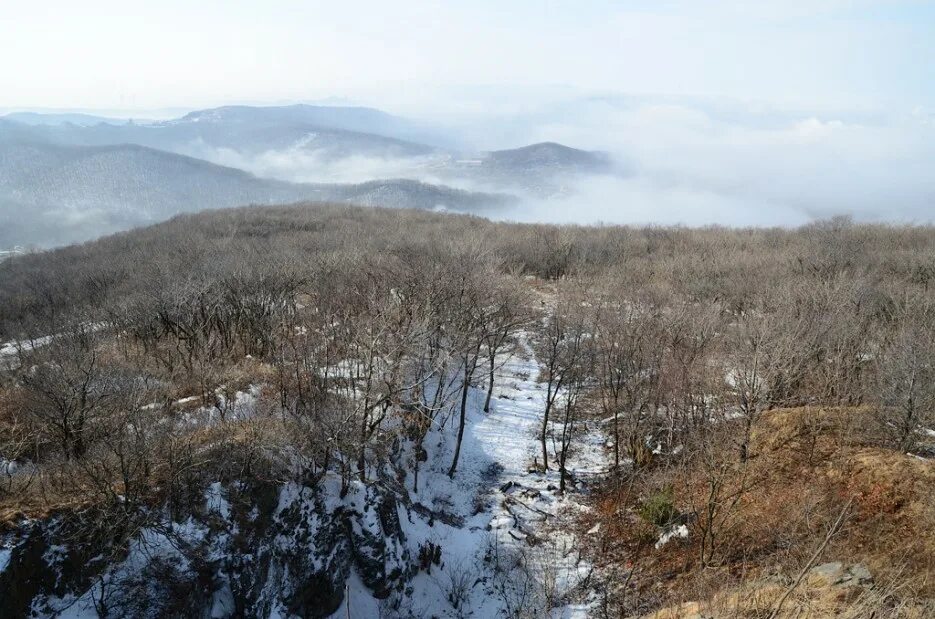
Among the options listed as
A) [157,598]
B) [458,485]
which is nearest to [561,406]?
[458,485]

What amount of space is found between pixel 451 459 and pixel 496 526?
516cm

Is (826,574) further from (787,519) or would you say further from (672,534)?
(672,534)

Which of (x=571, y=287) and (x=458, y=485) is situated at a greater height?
(x=571, y=287)

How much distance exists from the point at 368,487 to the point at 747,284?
113 ft

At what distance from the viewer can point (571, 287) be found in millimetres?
40188

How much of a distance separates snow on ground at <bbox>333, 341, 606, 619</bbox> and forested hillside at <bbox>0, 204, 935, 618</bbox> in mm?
122

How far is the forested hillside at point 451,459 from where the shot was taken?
45.0 ft

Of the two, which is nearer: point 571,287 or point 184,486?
point 184,486

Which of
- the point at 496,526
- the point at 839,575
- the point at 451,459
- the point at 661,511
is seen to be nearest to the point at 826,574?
the point at 839,575

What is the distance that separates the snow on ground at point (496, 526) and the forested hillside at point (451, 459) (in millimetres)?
122

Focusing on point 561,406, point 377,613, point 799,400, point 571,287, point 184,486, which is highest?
point 571,287

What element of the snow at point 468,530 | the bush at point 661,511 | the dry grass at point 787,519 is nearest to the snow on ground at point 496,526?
the snow at point 468,530

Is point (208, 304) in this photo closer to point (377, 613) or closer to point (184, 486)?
point (184, 486)

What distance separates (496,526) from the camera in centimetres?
2161
